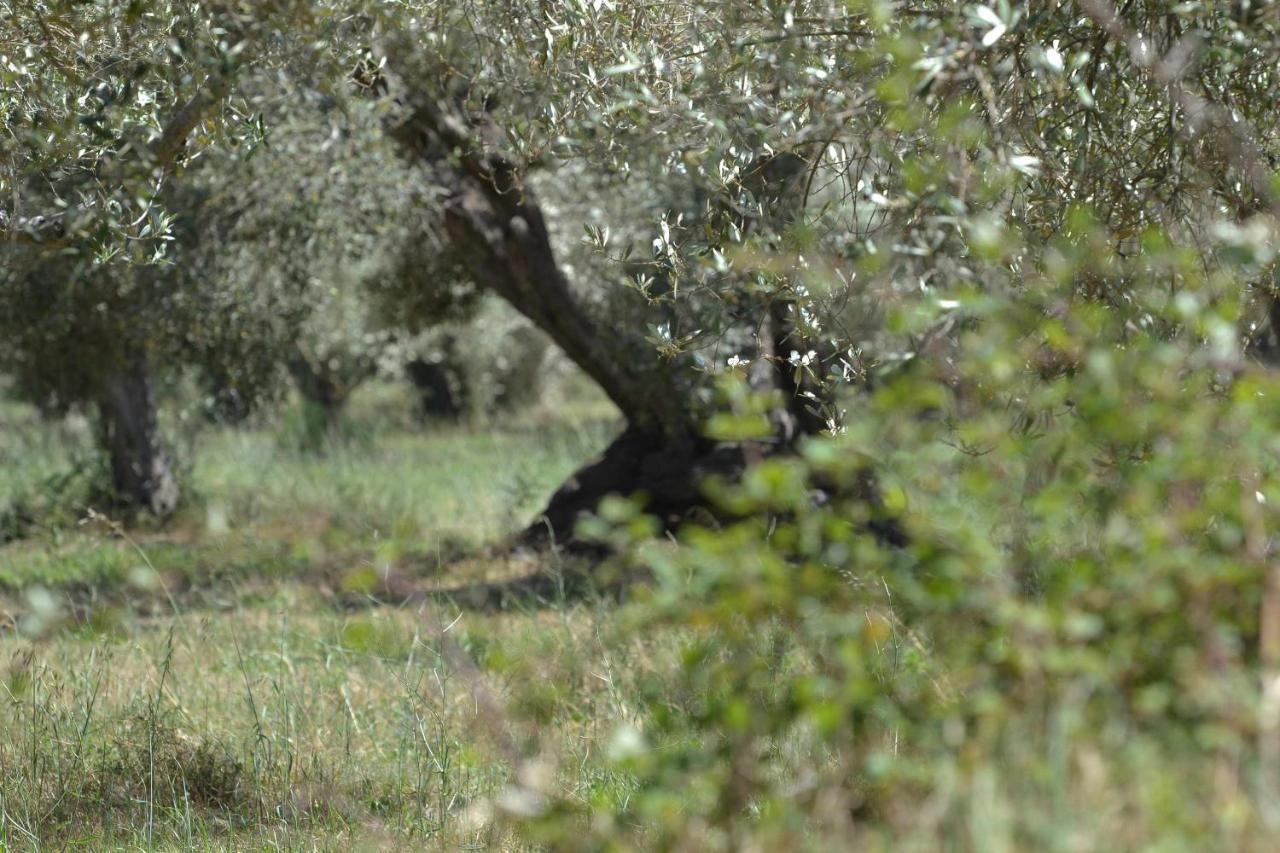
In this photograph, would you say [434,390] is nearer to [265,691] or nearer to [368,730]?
[265,691]

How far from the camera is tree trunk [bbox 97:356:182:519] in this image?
12.6 meters

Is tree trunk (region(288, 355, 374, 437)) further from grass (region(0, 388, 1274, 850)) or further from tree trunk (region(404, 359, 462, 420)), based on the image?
grass (region(0, 388, 1274, 850))

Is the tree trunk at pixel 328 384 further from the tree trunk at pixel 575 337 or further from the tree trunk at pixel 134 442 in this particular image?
the tree trunk at pixel 575 337

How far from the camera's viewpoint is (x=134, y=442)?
1272cm

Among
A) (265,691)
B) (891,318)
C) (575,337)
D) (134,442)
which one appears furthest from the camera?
(134,442)

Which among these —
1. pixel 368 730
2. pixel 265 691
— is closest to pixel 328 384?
pixel 265 691

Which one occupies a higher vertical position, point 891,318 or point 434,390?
point 891,318

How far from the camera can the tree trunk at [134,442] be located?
1264cm

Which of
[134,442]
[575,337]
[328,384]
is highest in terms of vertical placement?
[575,337]

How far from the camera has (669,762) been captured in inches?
97.7

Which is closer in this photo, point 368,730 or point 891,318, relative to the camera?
point 891,318

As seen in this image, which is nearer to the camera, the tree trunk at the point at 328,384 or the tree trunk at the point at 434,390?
the tree trunk at the point at 328,384

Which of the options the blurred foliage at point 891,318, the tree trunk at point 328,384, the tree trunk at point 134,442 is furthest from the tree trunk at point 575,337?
the tree trunk at point 328,384

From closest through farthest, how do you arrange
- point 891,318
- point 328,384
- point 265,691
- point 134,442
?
point 891,318 → point 265,691 → point 134,442 → point 328,384
